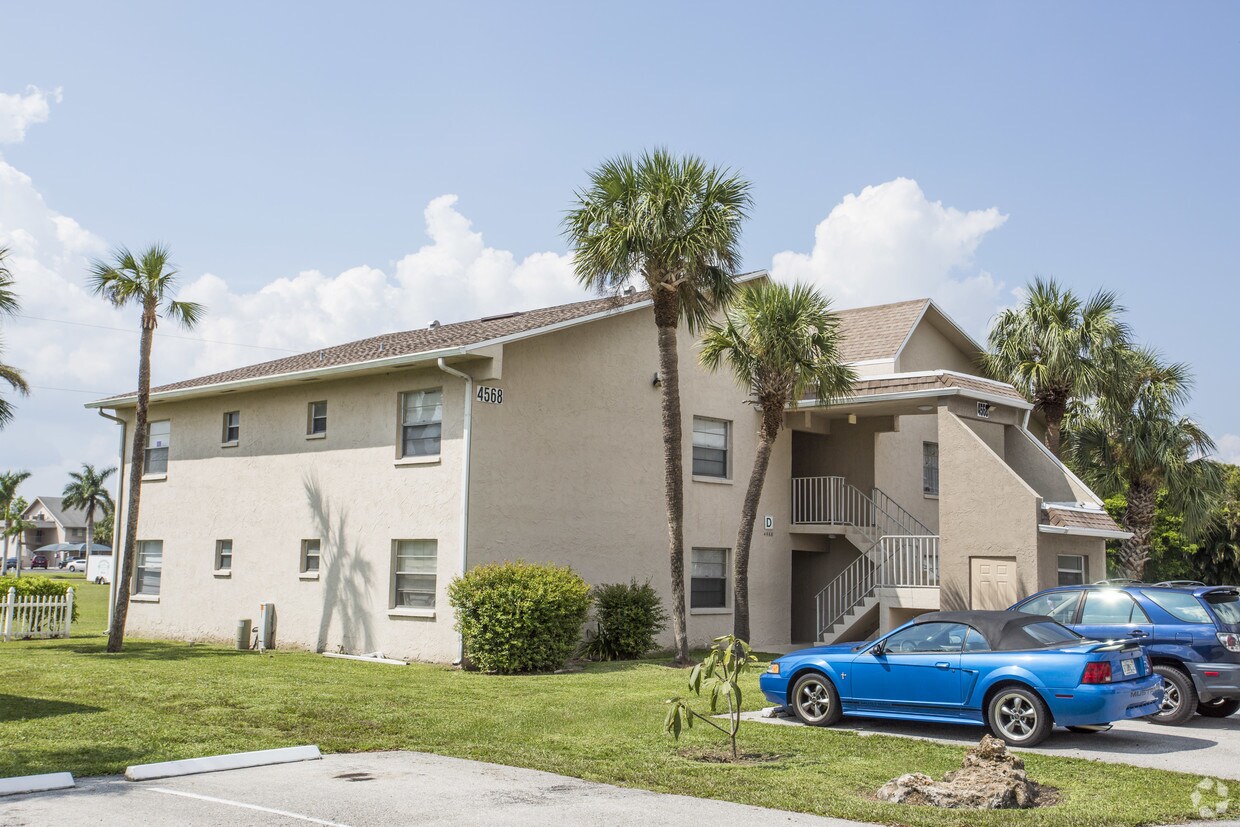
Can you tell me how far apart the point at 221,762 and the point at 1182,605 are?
1057 centimetres

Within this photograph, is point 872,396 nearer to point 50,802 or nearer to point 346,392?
point 346,392

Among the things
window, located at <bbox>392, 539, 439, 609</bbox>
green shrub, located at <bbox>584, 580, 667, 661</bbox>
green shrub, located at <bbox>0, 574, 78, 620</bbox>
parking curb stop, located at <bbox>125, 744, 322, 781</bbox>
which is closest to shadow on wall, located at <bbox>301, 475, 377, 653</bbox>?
window, located at <bbox>392, 539, 439, 609</bbox>

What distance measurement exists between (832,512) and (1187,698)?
472 inches

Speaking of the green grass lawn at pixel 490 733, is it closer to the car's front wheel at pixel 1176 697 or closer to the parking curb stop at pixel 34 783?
the parking curb stop at pixel 34 783

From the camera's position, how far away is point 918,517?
89.0 ft

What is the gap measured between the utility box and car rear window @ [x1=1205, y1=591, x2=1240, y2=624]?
16.6 meters

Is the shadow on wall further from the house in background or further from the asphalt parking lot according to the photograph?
the house in background

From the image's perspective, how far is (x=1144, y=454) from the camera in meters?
28.3

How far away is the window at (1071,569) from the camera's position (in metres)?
19.9

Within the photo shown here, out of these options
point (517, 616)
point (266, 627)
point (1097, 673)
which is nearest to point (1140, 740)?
point (1097, 673)

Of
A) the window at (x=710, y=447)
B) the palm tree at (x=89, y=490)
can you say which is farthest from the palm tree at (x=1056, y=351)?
the palm tree at (x=89, y=490)

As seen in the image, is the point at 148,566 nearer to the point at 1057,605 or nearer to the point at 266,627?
the point at 266,627

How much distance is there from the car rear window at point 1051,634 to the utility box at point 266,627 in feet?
50.8

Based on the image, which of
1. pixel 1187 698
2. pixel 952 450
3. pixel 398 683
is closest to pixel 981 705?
pixel 1187 698
